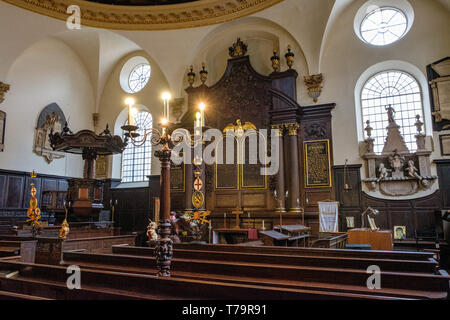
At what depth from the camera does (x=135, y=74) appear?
15.5 meters

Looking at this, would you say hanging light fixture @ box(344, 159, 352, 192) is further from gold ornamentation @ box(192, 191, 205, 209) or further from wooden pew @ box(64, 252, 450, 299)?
wooden pew @ box(64, 252, 450, 299)

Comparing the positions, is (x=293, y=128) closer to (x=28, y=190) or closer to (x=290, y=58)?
(x=290, y=58)

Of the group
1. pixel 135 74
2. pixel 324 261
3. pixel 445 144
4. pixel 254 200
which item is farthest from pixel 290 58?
pixel 324 261

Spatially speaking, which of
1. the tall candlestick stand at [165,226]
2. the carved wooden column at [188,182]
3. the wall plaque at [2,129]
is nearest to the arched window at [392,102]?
the carved wooden column at [188,182]

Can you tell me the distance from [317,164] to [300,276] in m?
7.44

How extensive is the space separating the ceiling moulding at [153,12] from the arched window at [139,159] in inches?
152

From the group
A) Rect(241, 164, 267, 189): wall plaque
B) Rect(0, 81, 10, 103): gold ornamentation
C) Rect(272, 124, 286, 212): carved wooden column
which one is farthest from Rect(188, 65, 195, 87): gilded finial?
Rect(0, 81, 10, 103): gold ornamentation

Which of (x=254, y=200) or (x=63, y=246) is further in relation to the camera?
(x=254, y=200)

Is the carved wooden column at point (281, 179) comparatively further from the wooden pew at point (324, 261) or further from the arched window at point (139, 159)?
the arched window at point (139, 159)

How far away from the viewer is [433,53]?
10.1m

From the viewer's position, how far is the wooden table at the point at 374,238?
7.40 m

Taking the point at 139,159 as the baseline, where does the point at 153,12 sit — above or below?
above
